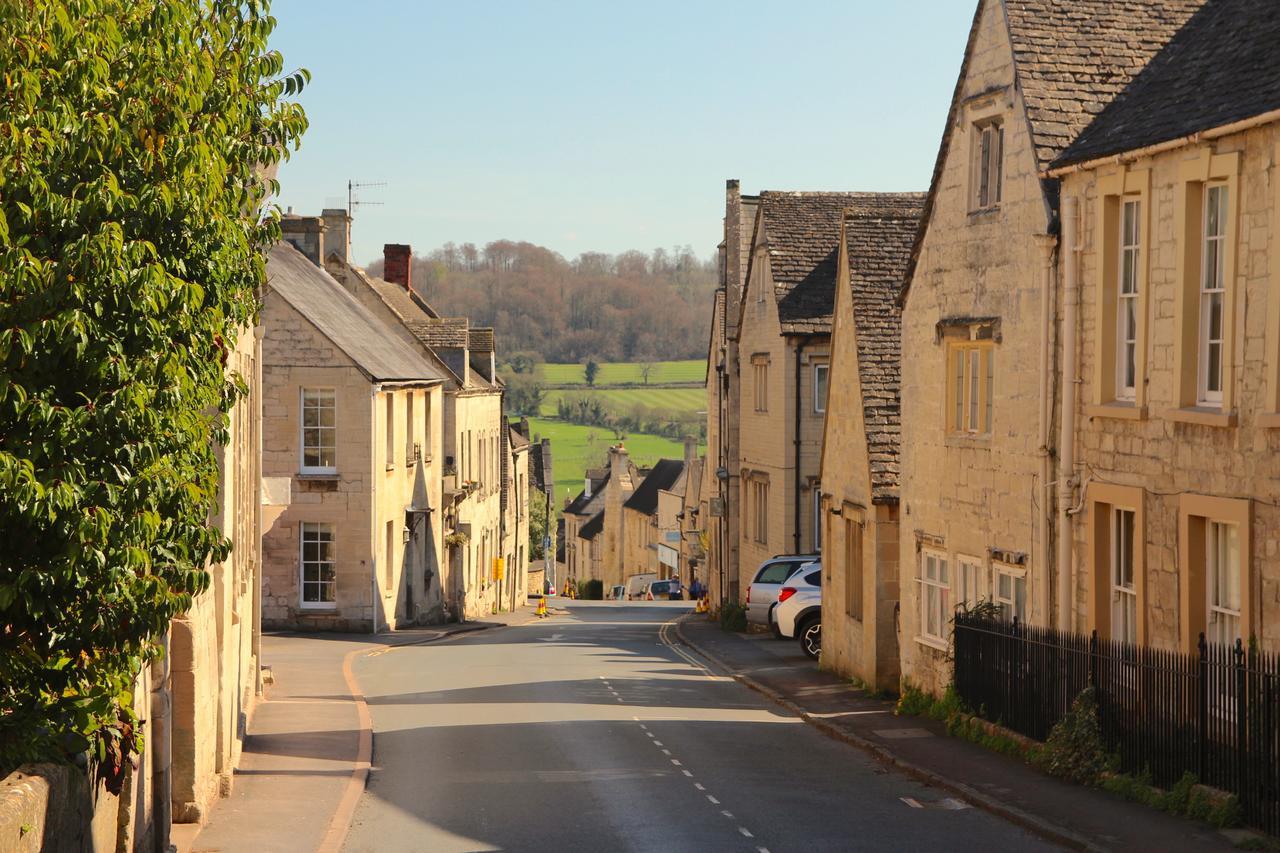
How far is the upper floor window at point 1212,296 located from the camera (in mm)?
14031

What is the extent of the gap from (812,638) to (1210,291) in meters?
16.8

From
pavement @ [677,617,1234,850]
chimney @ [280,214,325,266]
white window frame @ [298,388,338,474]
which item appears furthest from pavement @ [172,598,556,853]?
chimney @ [280,214,325,266]

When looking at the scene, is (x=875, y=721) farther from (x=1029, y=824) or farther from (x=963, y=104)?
(x=963, y=104)

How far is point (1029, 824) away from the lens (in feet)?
43.8

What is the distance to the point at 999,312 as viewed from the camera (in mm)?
18984

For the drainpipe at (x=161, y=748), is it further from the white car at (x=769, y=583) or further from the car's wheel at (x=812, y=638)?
the white car at (x=769, y=583)

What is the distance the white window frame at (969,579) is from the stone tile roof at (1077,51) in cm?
546

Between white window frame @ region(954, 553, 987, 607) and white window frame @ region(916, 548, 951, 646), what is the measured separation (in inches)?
10.3

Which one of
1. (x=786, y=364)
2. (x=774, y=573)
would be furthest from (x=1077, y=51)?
(x=786, y=364)

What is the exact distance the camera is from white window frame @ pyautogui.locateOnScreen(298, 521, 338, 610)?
3525cm

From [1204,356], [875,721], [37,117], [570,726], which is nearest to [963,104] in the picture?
[1204,356]

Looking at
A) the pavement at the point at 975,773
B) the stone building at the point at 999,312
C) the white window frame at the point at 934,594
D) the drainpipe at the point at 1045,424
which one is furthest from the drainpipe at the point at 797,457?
the drainpipe at the point at 1045,424

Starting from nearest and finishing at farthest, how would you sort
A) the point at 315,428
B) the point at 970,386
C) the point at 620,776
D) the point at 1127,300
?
the point at 1127,300 < the point at 620,776 < the point at 970,386 < the point at 315,428

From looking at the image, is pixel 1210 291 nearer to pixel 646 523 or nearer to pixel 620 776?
pixel 620 776
